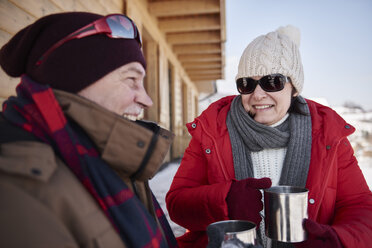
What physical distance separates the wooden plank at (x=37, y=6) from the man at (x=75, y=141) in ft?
4.06

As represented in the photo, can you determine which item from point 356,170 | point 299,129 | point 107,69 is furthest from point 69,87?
point 356,170

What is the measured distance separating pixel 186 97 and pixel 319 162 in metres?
10.2

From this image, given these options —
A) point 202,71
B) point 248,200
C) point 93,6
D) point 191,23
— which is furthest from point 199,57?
point 248,200

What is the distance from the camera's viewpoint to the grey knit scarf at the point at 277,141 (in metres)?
1.65

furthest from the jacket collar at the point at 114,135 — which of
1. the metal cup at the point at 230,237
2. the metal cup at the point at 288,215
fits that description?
the metal cup at the point at 288,215

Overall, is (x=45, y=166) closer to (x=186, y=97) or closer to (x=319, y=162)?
(x=319, y=162)

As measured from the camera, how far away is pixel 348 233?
132 centimetres

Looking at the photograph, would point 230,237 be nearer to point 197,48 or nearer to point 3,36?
point 3,36

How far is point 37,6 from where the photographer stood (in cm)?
223

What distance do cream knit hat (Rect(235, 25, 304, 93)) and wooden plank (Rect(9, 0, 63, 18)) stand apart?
5.27 ft

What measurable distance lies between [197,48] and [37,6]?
19.8ft

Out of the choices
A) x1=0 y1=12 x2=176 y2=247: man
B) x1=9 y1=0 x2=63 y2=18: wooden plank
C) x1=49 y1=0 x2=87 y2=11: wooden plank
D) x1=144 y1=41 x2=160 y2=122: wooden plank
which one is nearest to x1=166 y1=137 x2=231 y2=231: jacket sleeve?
x1=0 y1=12 x2=176 y2=247: man

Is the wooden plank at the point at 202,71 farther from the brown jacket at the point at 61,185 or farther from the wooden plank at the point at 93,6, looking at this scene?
the brown jacket at the point at 61,185

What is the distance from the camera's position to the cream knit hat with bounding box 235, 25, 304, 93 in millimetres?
1728
